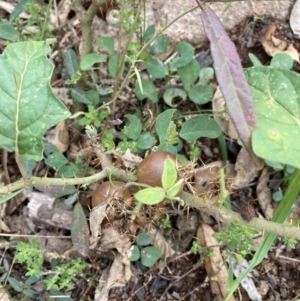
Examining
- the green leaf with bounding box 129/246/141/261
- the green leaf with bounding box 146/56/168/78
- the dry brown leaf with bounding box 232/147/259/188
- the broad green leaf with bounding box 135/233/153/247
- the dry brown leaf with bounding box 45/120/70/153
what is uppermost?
the green leaf with bounding box 146/56/168/78

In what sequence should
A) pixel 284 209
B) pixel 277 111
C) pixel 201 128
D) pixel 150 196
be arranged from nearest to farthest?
pixel 150 196 → pixel 277 111 → pixel 284 209 → pixel 201 128

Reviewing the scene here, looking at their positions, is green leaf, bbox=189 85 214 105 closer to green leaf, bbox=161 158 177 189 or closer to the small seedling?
the small seedling

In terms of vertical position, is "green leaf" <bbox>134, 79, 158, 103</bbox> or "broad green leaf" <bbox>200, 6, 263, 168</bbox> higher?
"broad green leaf" <bbox>200, 6, 263, 168</bbox>

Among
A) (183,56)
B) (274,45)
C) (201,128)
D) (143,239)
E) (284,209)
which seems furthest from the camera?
(274,45)

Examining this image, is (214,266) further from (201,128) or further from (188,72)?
(188,72)

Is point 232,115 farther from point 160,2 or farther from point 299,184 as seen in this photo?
point 160,2

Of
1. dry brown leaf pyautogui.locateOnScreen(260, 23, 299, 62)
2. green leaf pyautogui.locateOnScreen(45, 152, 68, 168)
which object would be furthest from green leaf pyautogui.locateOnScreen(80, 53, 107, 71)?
dry brown leaf pyautogui.locateOnScreen(260, 23, 299, 62)

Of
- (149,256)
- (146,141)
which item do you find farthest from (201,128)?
(149,256)

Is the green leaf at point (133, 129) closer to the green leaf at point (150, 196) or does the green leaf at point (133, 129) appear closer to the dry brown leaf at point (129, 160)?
the dry brown leaf at point (129, 160)
